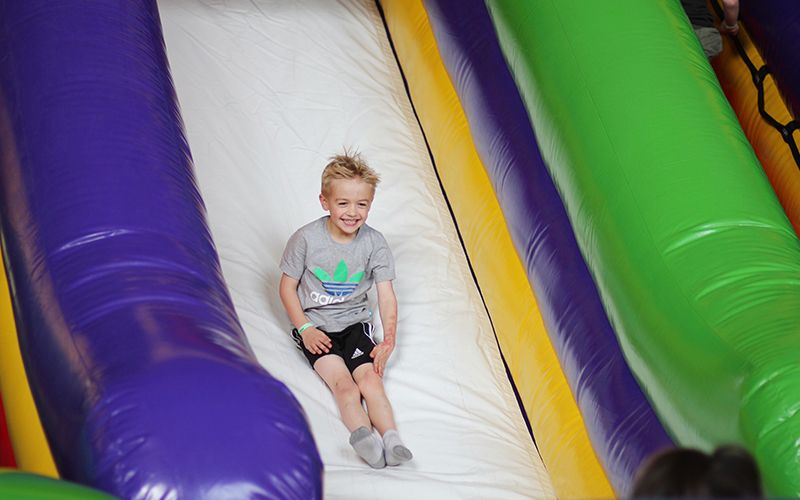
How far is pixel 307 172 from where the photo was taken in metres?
2.51

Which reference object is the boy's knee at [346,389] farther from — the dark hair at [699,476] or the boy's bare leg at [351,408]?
the dark hair at [699,476]

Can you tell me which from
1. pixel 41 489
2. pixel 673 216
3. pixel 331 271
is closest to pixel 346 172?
Answer: pixel 331 271

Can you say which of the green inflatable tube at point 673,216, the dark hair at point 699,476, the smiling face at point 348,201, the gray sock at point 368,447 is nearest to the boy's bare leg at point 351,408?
the gray sock at point 368,447

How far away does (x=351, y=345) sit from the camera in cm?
211

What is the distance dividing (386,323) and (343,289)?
0.36 feet

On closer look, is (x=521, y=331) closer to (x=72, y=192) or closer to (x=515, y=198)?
(x=515, y=198)

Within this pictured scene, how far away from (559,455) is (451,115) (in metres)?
0.93

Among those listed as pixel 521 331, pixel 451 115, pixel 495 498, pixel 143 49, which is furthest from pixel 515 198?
pixel 143 49

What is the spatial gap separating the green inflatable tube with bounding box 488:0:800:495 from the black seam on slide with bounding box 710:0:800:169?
0.88ft

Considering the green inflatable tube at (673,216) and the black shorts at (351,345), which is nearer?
the green inflatable tube at (673,216)

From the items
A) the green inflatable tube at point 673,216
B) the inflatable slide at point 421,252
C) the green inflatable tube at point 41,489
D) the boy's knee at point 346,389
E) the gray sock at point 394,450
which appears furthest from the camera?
the boy's knee at point 346,389

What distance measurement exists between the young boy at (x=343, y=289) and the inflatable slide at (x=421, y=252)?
0.17 ft

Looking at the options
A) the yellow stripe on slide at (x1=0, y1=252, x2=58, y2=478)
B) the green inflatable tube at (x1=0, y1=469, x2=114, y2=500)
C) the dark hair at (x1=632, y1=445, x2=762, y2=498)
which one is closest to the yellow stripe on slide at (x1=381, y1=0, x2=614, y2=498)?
the yellow stripe on slide at (x1=0, y1=252, x2=58, y2=478)

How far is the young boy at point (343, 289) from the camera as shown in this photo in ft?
6.72
